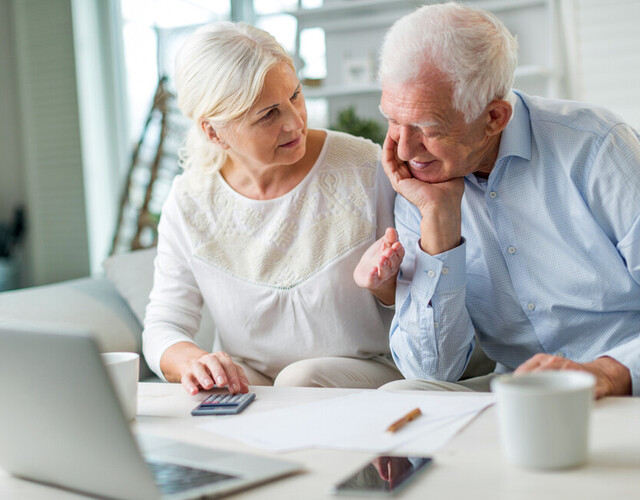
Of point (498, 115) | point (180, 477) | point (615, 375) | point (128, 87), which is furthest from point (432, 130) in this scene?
point (128, 87)

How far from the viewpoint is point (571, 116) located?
135 cm

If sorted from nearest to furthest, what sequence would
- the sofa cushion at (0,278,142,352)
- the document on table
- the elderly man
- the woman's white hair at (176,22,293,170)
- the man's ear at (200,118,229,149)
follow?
the document on table → the elderly man → the woman's white hair at (176,22,293,170) → the man's ear at (200,118,229,149) → the sofa cushion at (0,278,142,352)

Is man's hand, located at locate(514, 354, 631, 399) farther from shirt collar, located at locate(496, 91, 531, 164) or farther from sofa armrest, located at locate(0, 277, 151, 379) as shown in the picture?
sofa armrest, located at locate(0, 277, 151, 379)

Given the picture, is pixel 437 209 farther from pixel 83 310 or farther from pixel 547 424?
pixel 83 310

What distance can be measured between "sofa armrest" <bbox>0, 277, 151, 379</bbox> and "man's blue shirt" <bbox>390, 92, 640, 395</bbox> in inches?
36.4

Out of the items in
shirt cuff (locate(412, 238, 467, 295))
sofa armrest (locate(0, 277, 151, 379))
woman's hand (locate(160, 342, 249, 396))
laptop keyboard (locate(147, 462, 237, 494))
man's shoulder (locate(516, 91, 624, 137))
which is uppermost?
man's shoulder (locate(516, 91, 624, 137))

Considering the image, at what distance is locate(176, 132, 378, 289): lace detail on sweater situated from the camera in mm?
1625

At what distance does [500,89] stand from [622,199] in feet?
0.97

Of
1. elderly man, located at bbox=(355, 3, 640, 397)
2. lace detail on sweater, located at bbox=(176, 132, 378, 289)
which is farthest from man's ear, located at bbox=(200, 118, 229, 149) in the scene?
elderly man, located at bbox=(355, 3, 640, 397)

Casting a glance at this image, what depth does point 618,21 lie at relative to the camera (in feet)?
10.2

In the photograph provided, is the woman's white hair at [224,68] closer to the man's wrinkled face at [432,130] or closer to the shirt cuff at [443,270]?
the man's wrinkled face at [432,130]

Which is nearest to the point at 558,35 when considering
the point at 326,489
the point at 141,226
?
the point at 141,226

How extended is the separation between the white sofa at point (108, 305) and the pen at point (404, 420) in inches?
34.4

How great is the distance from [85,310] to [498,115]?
1268 millimetres
